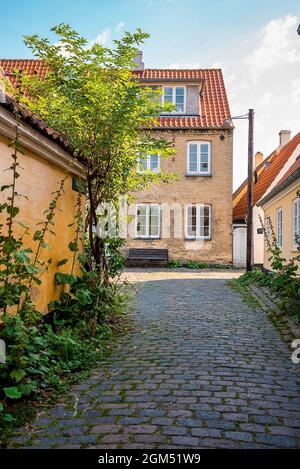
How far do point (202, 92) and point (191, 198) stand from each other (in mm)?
6681

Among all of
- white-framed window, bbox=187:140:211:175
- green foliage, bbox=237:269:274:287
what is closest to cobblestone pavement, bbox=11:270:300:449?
green foliage, bbox=237:269:274:287

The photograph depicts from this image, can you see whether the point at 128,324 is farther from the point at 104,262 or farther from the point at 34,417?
the point at 34,417

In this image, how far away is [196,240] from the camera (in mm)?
23250

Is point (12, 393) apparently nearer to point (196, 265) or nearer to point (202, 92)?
point (196, 265)

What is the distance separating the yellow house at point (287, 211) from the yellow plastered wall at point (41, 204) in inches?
253

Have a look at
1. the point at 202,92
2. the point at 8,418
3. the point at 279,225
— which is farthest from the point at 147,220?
the point at 8,418

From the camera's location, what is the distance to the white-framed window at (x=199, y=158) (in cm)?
2333

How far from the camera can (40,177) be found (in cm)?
651

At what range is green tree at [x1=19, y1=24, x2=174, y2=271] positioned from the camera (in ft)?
24.8

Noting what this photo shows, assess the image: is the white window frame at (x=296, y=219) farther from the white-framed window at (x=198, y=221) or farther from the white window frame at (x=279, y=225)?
the white-framed window at (x=198, y=221)

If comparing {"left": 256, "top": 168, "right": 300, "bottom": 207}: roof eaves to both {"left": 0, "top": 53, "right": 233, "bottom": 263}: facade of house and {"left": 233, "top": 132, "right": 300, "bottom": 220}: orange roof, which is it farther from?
{"left": 0, "top": 53, "right": 233, "bottom": 263}: facade of house

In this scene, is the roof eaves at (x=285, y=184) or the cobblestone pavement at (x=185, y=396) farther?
the roof eaves at (x=285, y=184)

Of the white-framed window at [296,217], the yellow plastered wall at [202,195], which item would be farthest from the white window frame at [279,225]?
the yellow plastered wall at [202,195]

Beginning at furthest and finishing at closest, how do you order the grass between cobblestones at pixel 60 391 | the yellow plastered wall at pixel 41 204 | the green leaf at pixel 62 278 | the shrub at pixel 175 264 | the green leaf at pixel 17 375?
the shrub at pixel 175 264, the green leaf at pixel 62 278, the yellow plastered wall at pixel 41 204, the green leaf at pixel 17 375, the grass between cobblestones at pixel 60 391
